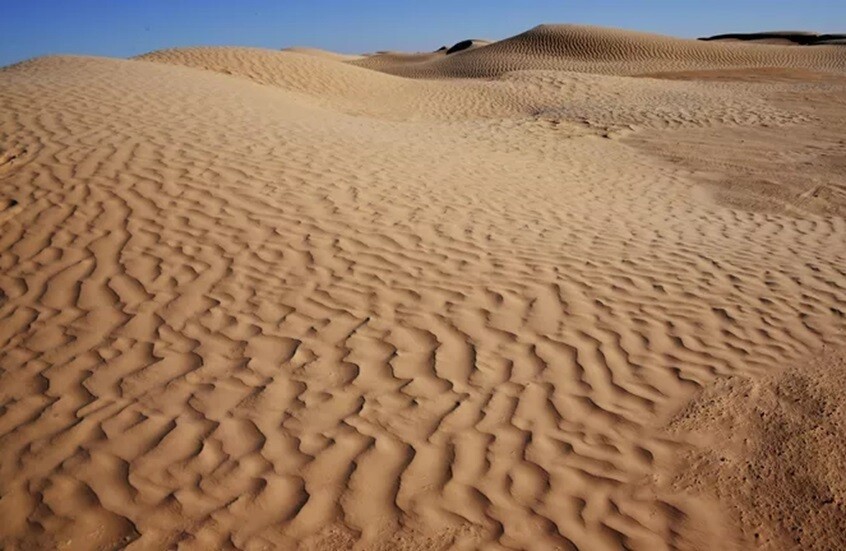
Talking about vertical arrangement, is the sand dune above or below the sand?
above

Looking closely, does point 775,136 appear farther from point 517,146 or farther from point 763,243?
point 763,243

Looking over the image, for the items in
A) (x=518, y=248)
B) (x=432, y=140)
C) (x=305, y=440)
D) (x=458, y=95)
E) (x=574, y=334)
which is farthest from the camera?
(x=458, y=95)

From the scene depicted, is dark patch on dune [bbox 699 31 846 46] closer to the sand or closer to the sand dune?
the sand dune

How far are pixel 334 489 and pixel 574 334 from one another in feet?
7.18

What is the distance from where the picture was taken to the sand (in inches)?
116

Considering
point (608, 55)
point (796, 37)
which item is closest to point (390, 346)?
point (608, 55)

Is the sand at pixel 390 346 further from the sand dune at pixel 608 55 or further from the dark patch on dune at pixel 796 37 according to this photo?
the dark patch on dune at pixel 796 37

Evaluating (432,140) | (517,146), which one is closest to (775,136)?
(517,146)

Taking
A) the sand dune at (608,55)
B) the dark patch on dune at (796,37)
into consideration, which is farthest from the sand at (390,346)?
the dark patch on dune at (796,37)

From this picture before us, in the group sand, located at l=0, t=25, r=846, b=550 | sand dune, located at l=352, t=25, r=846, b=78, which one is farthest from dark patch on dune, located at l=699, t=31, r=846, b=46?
sand, located at l=0, t=25, r=846, b=550

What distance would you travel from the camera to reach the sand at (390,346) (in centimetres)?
295

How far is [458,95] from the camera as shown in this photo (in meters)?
19.4

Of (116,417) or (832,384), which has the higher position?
(116,417)

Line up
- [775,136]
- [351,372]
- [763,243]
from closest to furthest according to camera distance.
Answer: [351,372] < [763,243] < [775,136]
